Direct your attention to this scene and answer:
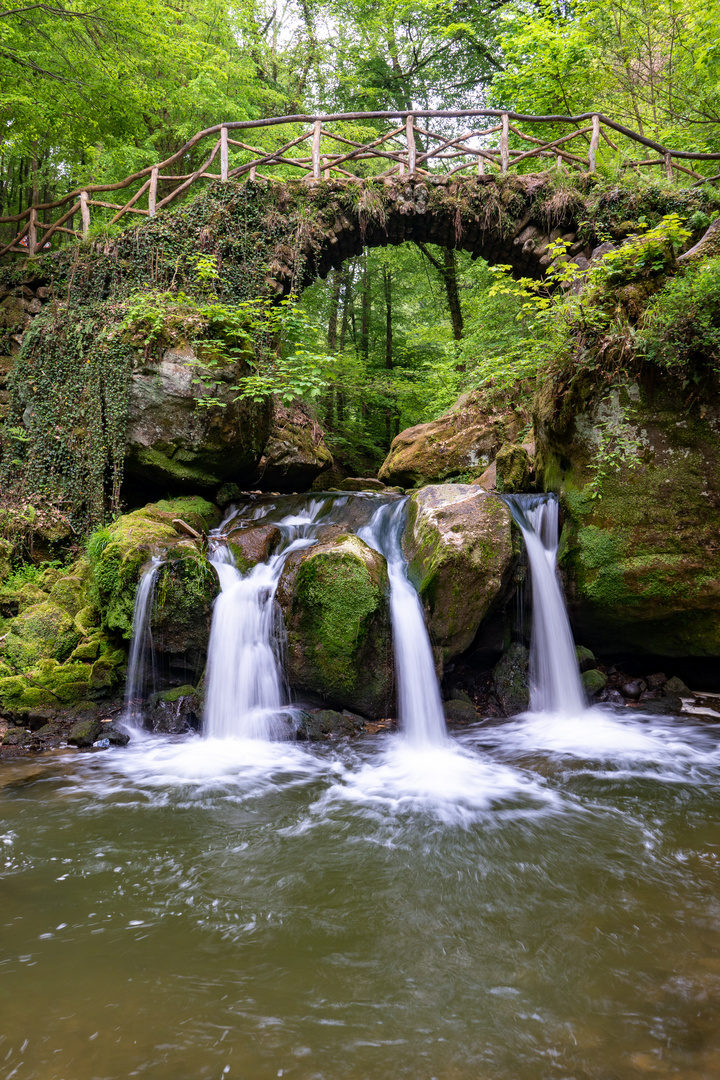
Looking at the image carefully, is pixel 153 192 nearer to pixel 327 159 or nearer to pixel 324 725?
pixel 327 159

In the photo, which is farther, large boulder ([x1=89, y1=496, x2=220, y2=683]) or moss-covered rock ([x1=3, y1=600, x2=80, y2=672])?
large boulder ([x1=89, y1=496, x2=220, y2=683])

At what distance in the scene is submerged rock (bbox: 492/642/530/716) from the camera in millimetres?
6582

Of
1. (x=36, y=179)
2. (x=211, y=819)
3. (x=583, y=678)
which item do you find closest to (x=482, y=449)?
(x=583, y=678)

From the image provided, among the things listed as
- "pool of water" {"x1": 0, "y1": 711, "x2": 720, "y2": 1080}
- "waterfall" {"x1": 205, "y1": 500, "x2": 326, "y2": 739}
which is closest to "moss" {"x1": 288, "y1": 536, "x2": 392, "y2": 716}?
"waterfall" {"x1": 205, "y1": 500, "x2": 326, "y2": 739}

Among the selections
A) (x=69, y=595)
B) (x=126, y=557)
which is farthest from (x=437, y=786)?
(x=69, y=595)

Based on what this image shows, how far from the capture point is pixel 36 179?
476 inches

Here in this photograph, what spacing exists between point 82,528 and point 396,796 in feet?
19.4

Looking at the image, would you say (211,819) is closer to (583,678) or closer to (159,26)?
(583,678)

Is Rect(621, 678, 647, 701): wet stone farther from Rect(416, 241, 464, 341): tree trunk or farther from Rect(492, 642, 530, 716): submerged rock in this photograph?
Rect(416, 241, 464, 341): tree trunk

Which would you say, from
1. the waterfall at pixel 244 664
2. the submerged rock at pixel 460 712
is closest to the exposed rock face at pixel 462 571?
the submerged rock at pixel 460 712

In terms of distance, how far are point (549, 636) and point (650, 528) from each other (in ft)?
5.54

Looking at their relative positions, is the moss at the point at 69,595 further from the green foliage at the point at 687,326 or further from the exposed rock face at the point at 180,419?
the green foliage at the point at 687,326

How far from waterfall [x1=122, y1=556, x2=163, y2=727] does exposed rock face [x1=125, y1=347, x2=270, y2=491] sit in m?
2.48

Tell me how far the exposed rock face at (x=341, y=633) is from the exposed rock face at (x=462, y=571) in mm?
580
